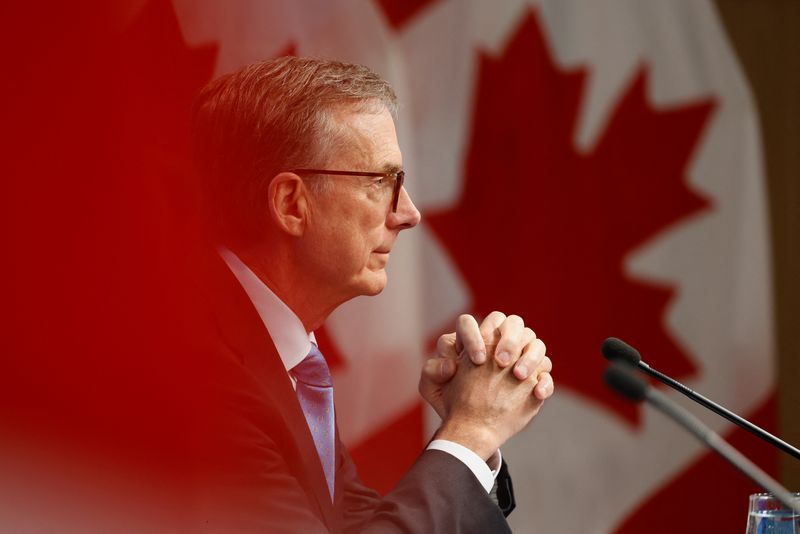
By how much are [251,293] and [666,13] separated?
1870 millimetres

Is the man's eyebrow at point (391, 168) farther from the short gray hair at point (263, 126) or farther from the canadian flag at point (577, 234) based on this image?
the canadian flag at point (577, 234)

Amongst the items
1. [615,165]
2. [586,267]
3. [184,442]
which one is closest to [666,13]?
[615,165]

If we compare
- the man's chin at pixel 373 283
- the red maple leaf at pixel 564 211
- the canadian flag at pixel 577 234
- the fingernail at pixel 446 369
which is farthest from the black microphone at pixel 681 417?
the red maple leaf at pixel 564 211

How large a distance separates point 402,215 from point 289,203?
18 centimetres

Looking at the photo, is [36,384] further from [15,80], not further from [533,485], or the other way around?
[533,485]

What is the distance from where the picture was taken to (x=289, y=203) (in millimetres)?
1516

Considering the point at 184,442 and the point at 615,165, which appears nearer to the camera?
the point at 184,442

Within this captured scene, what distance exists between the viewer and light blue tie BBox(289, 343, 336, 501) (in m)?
1.53

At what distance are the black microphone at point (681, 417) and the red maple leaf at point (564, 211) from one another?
1711 mm

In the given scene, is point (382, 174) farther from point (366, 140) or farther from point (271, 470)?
point (271, 470)

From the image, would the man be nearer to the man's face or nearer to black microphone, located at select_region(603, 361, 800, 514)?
the man's face

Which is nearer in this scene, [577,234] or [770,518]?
[770,518]

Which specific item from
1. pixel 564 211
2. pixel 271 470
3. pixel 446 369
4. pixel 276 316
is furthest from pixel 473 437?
pixel 564 211

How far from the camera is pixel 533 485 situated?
269 cm
